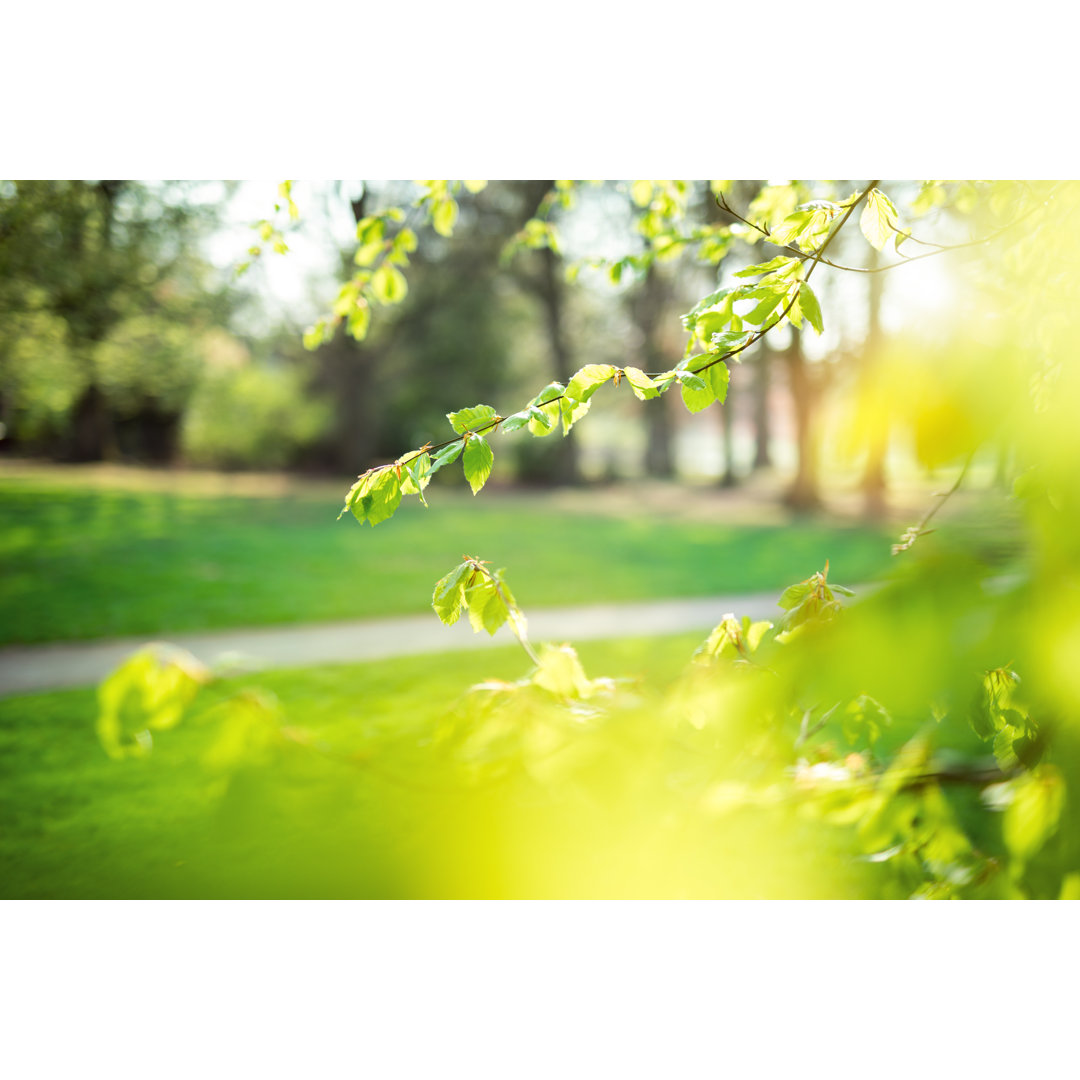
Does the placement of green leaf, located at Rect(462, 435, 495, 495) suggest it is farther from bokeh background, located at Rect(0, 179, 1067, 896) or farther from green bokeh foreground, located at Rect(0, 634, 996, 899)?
green bokeh foreground, located at Rect(0, 634, 996, 899)

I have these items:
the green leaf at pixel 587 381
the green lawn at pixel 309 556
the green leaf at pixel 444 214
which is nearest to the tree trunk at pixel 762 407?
the green lawn at pixel 309 556

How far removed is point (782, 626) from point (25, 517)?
953 cm

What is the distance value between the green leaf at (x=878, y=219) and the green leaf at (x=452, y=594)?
2.33 feet

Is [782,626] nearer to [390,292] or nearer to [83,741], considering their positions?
[390,292]

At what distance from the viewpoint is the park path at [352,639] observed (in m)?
4.46

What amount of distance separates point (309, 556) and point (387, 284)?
6419mm

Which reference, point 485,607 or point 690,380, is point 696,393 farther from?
point 485,607

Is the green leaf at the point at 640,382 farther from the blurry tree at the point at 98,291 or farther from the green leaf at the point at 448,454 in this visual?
the blurry tree at the point at 98,291

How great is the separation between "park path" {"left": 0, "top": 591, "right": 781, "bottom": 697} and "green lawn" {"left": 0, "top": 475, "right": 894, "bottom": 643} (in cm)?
23

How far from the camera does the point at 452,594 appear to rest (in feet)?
3.37

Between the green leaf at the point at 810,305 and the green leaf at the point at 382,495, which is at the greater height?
the green leaf at the point at 810,305

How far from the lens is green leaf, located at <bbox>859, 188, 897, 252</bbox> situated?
1.04 metres
